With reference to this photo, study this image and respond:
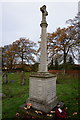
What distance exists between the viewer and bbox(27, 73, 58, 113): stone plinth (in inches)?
Result: 178

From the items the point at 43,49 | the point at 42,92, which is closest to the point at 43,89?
the point at 42,92

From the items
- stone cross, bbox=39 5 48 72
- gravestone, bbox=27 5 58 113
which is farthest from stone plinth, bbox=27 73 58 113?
stone cross, bbox=39 5 48 72

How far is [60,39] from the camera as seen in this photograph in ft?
61.7

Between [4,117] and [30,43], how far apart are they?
2443cm

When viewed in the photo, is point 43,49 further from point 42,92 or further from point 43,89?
point 42,92

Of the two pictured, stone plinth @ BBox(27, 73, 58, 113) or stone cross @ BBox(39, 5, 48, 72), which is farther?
stone cross @ BBox(39, 5, 48, 72)

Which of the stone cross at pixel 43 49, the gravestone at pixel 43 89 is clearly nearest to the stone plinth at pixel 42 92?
the gravestone at pixel 43 89

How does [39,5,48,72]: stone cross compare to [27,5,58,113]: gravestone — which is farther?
[39,5,48,72]: stone cross

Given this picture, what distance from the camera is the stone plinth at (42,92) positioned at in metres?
4.51

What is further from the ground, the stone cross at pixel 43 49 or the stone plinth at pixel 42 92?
the stone cross at pixel 43 49

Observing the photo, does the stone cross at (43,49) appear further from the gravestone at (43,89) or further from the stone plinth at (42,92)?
the stone plinth at (42,92)

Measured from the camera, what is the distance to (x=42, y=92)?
15.1ft

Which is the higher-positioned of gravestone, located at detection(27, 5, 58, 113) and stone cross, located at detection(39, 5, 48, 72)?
stone cross, located at detection(39, 5, 48, 72)

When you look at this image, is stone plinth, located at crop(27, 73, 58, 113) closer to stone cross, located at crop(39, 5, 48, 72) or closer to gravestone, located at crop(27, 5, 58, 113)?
gravestone, located at crop(27, 5, 58, 113)
